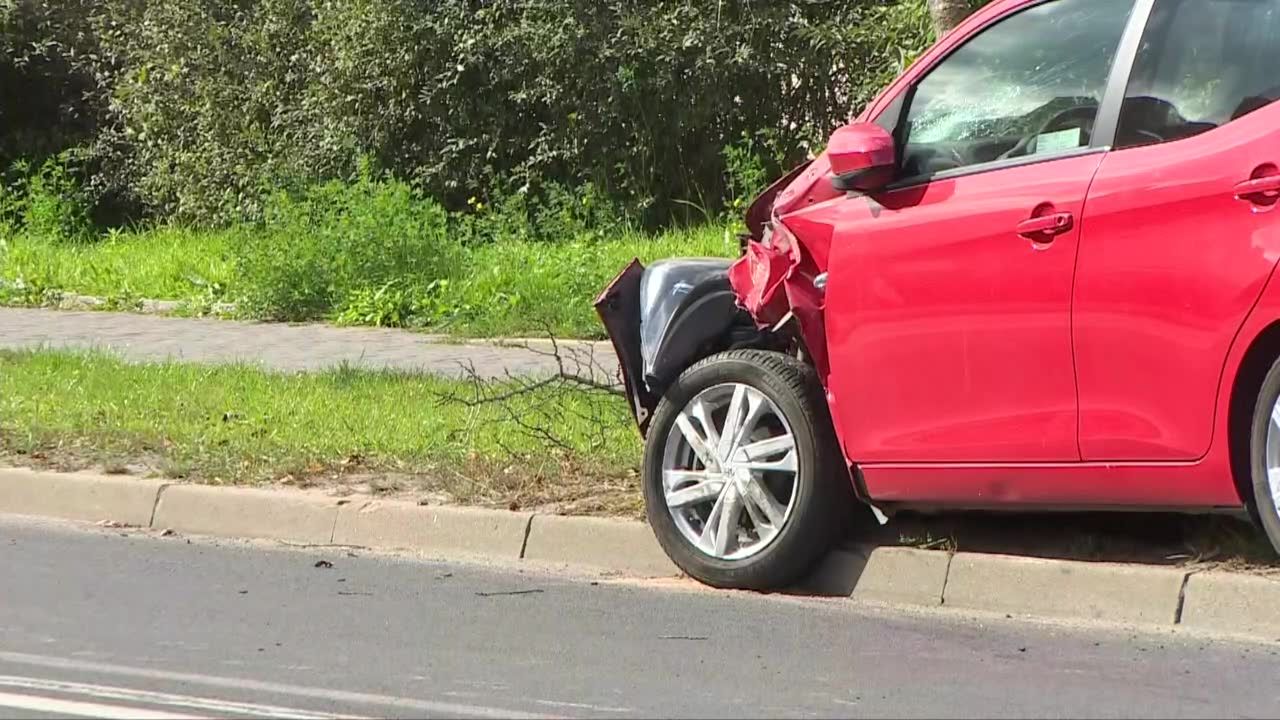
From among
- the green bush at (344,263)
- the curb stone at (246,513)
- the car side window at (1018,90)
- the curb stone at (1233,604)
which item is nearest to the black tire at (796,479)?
the car side window at (1018,90)

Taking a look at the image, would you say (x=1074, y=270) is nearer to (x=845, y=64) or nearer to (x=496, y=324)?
(x=496, y=324)

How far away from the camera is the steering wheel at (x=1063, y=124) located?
5.31m

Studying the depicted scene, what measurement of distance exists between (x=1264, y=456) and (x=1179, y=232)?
0.66 m

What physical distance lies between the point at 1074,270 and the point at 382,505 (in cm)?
309

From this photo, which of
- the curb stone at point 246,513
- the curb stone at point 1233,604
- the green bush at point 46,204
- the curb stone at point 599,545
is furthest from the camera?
the green bush at point 46,204

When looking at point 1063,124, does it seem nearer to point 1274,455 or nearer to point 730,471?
point 1274,455

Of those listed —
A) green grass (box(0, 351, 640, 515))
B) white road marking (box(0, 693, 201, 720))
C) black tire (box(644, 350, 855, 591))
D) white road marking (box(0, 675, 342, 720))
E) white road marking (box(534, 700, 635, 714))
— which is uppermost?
white road marking (box(0, 693, 201, 720))

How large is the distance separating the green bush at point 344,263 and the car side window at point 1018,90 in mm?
8488

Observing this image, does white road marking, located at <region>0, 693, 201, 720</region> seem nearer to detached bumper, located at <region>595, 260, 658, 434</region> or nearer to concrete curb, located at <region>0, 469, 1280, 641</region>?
concrete curb, located at <region>0, 469, 1280, 641</region>

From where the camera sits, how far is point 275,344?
1255 cm

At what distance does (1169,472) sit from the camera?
500 cm

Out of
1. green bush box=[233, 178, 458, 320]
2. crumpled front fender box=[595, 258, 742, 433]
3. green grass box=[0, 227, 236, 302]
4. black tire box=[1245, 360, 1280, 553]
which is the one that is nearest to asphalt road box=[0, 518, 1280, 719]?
black tire box=[1245, 360, 1280, 553]

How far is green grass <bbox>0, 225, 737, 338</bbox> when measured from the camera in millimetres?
13008

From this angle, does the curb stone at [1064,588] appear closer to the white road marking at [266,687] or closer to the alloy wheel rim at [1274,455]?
the alloy wheel rim at [1274,455]
